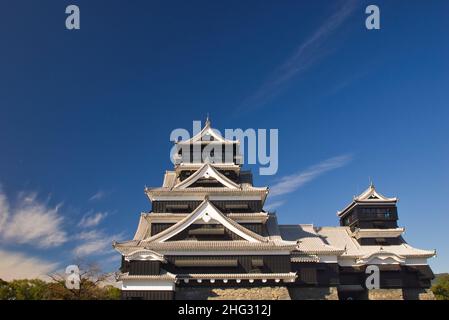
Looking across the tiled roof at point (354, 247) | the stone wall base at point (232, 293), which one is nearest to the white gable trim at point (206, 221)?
the stone wall base at point (232, 293)

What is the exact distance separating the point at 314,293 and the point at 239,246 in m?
7.55

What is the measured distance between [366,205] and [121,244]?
23318 millimetres

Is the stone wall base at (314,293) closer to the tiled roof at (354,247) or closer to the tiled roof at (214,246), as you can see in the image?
the tiled roof at (354,247)

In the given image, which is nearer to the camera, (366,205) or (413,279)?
(413,279)

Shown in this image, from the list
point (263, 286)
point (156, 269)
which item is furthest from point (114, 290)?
point (263, 286)

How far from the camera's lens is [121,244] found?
2838 cm

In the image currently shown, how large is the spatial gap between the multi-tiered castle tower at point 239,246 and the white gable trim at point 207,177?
0.09m

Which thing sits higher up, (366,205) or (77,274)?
(366,205)

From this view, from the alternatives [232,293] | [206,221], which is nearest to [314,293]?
[232,293]

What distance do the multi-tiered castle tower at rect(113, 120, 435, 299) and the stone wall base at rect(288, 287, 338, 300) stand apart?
8 centimetres

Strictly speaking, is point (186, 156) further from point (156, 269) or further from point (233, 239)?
point (156, 269)

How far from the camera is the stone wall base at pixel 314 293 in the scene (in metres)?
29.1

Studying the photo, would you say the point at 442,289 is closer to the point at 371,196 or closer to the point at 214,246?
the point at 371,196

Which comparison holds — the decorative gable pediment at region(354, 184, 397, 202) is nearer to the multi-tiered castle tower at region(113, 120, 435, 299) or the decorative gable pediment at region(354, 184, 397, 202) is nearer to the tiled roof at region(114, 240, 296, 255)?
the multi-tiered castle tower at region(113, 120, 435, 299)
